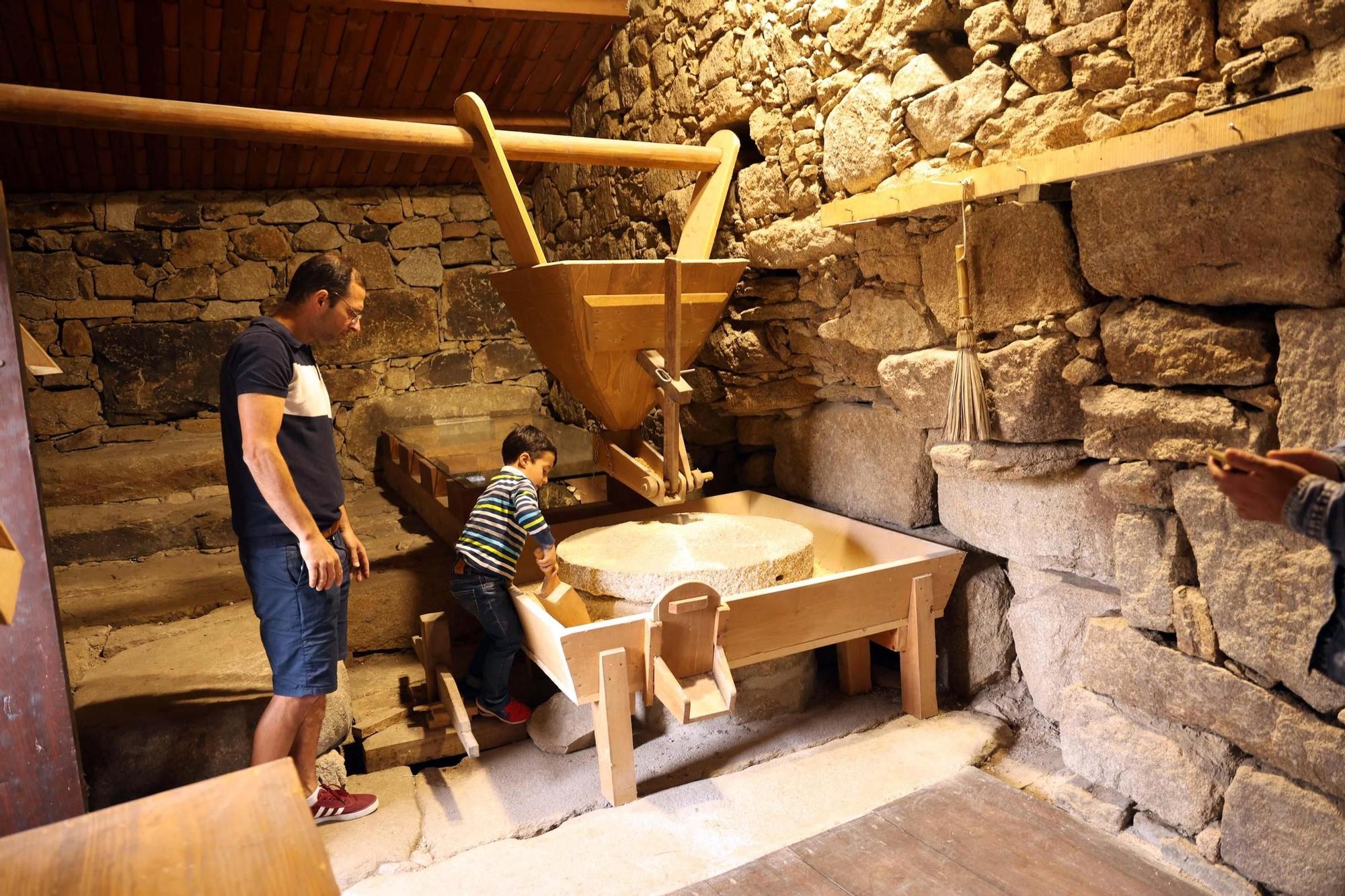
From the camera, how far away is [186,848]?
1.24 meters

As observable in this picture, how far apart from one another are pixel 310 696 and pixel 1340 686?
8.56 feet

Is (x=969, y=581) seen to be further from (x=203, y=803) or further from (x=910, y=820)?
(x=203, y=803)

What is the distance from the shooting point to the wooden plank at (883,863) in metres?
2.13

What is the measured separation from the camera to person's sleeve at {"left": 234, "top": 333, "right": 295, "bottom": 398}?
2.33 meters

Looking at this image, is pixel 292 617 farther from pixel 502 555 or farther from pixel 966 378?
pixel 966 378

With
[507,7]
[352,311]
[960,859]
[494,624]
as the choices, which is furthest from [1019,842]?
[507,7]

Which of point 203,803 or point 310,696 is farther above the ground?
point 203,803

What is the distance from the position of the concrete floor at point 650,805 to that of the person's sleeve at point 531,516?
2.52 ft

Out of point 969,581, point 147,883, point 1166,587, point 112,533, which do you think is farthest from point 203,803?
point 112,533

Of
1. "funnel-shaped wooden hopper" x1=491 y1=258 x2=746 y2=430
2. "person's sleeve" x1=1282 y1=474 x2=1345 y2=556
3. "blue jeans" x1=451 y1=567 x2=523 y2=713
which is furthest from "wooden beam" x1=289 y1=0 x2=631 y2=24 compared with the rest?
"person's sleeve" x1=1282 y1=474 x2=1345 y2=556

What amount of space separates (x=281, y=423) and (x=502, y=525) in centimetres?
84

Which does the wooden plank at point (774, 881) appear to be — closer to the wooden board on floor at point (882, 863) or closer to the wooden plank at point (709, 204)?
the wooden board on floor at point (882, 863)

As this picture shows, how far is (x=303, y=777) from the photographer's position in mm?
2648

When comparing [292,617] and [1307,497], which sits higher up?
[1307,497]
